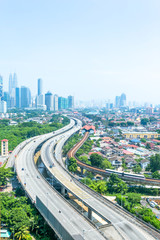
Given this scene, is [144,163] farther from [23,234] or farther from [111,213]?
[23,234]

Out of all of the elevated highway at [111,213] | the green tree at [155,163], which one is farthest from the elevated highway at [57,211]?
the green tree at [155,163]

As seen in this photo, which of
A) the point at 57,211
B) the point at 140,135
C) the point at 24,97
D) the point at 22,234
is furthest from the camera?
the point at 24,97

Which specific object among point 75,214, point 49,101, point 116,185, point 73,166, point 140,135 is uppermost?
point 49,101

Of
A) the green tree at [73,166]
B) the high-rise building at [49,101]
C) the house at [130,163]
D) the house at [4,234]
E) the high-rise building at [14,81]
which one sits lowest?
the house at [4,234]

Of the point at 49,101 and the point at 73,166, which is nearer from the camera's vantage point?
the point at 73,166

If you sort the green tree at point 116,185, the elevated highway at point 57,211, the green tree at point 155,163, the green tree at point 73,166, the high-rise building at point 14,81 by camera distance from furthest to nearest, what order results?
the high-rise building at point 14,81 → the green tree at point 155,163 → the green tree at point 73,166 → the green tree at point 116,185 → the elevated highway at point 57,211

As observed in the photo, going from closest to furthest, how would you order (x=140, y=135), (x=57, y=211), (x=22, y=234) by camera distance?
(x=22, y=234), (x=57, y=211), (x=140, y=135)

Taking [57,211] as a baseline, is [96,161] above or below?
above

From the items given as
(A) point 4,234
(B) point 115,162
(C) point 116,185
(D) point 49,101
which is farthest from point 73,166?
(D) point 49,101

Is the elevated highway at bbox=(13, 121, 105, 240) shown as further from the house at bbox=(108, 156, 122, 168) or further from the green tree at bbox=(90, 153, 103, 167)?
the house at bbox=(108, 156, 122, 168)

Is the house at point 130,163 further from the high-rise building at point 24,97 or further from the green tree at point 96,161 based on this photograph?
the high-rise building at point 24,97

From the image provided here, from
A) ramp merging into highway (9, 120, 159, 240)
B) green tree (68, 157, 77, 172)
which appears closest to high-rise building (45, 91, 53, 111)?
green tree (68, 157, 77, 172)

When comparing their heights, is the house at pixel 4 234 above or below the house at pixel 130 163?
below
